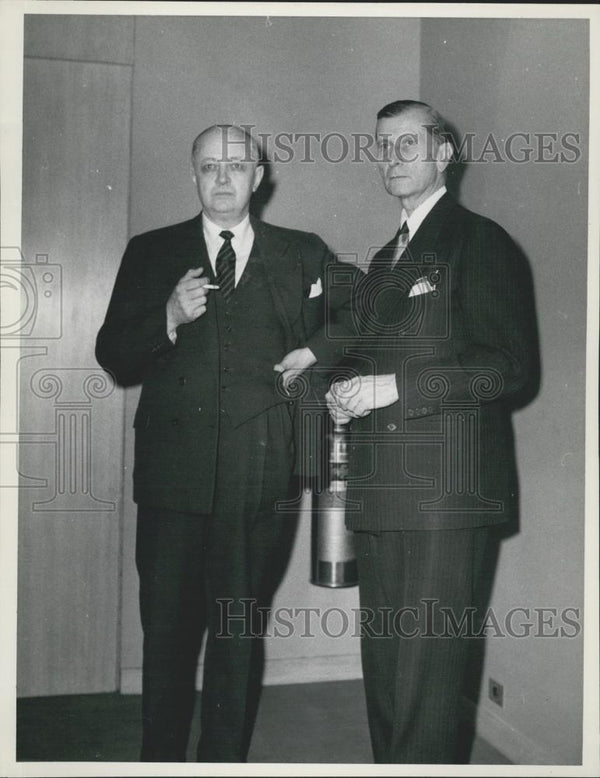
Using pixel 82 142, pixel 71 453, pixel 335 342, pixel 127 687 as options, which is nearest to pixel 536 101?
pixel 335 342

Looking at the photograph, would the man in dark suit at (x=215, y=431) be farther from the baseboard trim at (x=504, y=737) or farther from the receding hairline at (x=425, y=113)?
the baseboard trim at (x=504, y=737)

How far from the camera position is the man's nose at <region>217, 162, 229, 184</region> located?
2.24m

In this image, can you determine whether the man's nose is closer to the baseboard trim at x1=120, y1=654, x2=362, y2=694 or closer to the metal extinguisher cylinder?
the metal extinguisher cylinder

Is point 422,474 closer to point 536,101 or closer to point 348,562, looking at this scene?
point 348,562

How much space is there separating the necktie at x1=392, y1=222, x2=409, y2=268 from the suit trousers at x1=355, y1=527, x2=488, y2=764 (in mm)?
685

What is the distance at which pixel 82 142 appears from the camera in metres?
2.37

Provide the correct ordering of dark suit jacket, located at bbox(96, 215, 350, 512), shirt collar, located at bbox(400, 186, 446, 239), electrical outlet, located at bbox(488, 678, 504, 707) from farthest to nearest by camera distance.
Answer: electrical outlet, located at bbox(488, 678, 504, 707)
dark suit jacket, located at bbox(96, 215, 350, 512)
shirt collar, located at bbox(400, 186, 446, 239)

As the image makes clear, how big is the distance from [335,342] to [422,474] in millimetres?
429

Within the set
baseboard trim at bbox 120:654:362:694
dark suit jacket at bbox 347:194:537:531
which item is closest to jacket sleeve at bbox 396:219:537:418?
dark suit jacket at bbox 347:194:537:531

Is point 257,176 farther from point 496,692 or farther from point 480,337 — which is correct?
point 496,692

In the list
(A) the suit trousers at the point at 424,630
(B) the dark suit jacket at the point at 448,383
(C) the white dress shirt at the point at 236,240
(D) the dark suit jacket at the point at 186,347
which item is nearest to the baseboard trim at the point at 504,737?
(A) the suit trousers at the point at 424,630

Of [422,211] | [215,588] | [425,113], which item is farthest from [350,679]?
[425,113]

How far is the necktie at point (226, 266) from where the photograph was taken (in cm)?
222

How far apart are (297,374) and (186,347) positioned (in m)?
0.30
